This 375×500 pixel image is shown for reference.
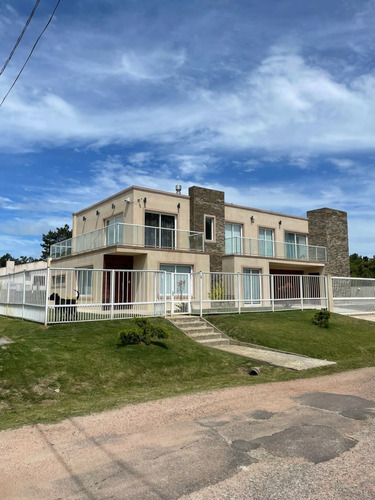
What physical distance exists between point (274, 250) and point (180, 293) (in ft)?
42.0

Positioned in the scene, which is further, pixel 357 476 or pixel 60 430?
pixel 60 430

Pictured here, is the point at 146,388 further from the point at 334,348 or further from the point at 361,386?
the point at 334,348

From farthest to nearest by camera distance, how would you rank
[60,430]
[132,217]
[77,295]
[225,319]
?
[132,217], [225,319], [77,295], [60,430]

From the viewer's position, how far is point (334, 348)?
1262 cm

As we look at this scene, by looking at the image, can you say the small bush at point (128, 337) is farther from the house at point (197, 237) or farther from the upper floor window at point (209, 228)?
the upper floor window at point (209, 228)

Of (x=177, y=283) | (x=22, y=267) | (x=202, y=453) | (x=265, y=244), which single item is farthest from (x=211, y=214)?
(x=22, y=267)

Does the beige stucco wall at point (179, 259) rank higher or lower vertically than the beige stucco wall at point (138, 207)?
lower

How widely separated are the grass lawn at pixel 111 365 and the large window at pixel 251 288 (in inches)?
123

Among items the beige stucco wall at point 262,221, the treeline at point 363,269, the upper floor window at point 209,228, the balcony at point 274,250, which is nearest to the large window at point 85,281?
the upper floor window at point 209,228

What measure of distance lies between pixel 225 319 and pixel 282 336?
2.50 m

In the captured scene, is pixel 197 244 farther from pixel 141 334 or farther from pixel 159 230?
pixel 141 334

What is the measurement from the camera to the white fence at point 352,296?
65.6 ft

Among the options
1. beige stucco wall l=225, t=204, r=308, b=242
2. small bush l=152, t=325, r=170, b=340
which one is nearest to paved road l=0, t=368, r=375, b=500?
small bush l=152, t=325, r=170, b=340

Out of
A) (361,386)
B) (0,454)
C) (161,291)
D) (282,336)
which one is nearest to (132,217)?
(161,291)
